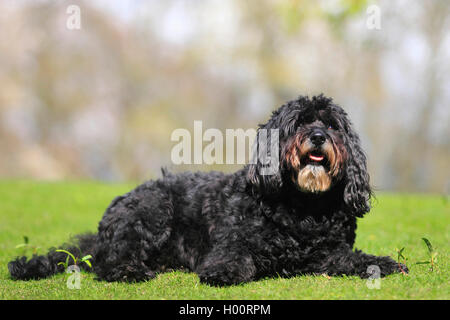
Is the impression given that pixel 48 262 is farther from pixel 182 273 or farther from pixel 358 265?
pixel 358 265

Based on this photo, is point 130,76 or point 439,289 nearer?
point 439,289

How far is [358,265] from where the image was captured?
475 cm

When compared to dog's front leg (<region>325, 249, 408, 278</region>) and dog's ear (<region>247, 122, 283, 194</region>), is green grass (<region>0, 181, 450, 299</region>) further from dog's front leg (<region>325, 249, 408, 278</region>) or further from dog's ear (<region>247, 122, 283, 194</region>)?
dog's ear (<region>247, 122, 283, 194</region>)

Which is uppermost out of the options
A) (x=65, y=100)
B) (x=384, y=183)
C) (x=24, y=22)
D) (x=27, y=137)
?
(x=24, y=22)

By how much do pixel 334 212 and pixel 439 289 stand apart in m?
1.23

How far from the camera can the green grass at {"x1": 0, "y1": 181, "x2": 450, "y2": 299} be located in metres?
4.16

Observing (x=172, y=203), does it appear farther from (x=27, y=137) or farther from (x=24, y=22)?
(x=24, y=22)

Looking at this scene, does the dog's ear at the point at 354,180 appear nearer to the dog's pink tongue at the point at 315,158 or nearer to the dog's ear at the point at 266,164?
the dog's pink tongue at the point at 315,158

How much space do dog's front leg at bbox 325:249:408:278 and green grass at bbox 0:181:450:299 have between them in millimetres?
125

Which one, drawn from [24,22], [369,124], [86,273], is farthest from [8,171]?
[86,273]

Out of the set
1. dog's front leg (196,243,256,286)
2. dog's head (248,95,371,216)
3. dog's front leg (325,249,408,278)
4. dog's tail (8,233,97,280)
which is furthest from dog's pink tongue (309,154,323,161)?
dog's tail (8,233,97,280)

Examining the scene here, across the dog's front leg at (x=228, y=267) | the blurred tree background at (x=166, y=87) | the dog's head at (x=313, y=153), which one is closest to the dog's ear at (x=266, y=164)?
the dog's head at (x=313, y=153)

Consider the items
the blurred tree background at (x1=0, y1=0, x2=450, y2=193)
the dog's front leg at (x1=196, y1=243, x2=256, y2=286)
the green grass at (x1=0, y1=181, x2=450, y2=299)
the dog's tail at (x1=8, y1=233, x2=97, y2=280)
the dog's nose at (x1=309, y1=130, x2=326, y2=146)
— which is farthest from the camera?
the blurred tree background at (x1=0, y1=0, x2=450, y2=193)

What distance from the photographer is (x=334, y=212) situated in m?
Result: 4.96
